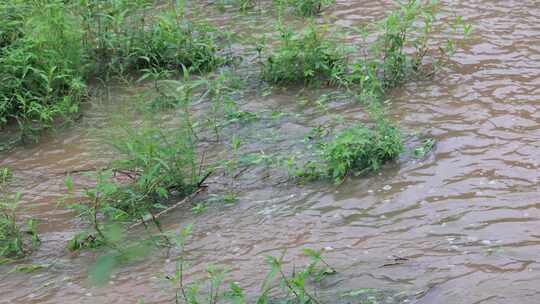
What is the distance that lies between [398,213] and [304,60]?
2386 mm

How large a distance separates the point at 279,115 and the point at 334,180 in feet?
4.10

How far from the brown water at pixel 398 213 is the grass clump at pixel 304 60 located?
0.37 meters

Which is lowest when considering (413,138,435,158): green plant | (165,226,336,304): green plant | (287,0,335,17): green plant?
(165,226,336,304): green plant

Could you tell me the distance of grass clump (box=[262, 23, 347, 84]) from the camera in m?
6.51

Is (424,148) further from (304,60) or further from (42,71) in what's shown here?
(42,71)

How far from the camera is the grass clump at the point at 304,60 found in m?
6.51

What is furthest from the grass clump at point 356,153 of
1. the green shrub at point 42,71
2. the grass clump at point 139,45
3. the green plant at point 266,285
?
the green shrub at point 42,71

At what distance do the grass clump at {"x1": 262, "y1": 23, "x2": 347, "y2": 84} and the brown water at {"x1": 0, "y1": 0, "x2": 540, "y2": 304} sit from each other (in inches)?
14.7

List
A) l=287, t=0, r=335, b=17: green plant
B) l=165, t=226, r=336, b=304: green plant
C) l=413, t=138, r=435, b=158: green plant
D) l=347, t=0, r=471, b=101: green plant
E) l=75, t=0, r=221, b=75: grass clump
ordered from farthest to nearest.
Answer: l=287, t=0, r=335, b=17: green plant
l=75, t=0, r=221, b=75: grass clump
l=347, t=0, r=471, b=101: green plant
l=413, t=138, r=435, b=158: green plant
l=165, t=226, r=336, b=304: green plant

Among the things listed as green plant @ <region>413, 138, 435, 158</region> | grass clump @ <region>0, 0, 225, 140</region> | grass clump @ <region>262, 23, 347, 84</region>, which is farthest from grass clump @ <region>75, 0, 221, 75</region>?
green plant @ <region>413, 138, 435, 158</region>

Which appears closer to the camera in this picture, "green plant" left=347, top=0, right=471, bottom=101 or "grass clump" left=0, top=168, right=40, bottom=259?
"grass clump" left=0, top=168, right=40, bottom=259

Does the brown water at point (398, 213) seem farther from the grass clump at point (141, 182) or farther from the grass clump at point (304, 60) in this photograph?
the grass clump at point (304, 60)

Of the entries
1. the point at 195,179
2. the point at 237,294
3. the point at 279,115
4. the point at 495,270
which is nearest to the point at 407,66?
the point at 279,115

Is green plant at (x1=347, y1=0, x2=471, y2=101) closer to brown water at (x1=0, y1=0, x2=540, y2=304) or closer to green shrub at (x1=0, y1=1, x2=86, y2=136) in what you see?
brown water at (x1=0, y1=0, x2=540, y2=304)
